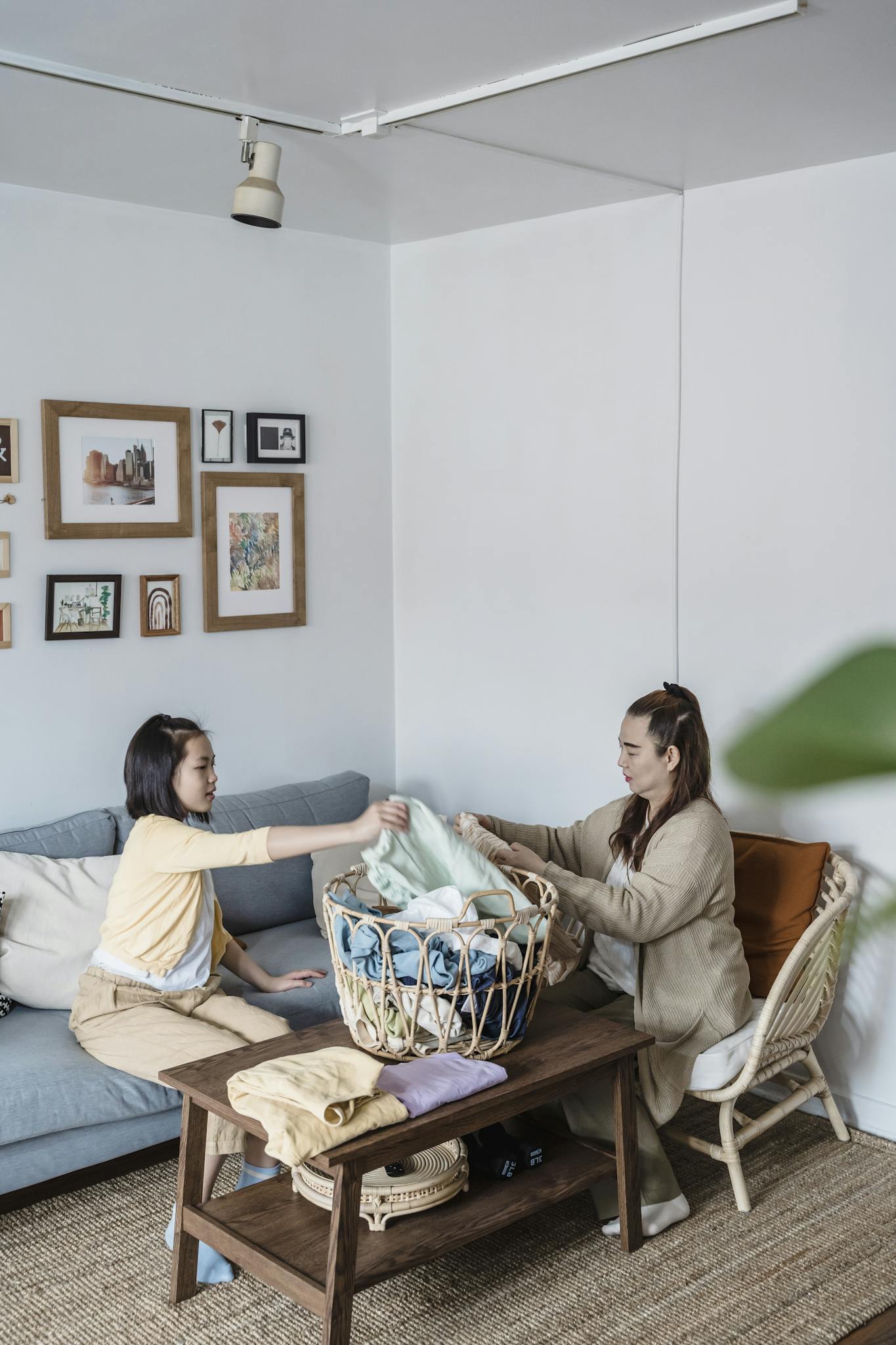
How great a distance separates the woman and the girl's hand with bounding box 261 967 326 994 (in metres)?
0.62

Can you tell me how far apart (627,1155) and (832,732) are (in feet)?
4.15

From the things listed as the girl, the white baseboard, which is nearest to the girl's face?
the girl

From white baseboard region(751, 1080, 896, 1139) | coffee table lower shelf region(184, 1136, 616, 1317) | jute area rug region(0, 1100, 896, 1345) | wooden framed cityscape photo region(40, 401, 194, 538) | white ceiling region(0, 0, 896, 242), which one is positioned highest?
white ceiling region(0, 0, 896, 242)

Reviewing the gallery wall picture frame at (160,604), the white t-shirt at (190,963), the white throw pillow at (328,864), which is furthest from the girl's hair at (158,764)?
the gallery wall picture frame at (160,604)

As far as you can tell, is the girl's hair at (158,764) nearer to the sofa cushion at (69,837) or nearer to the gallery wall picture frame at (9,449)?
the sofa cushion at (69,837)

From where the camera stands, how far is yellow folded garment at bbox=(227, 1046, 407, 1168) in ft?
6.28

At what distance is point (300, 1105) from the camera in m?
1.97

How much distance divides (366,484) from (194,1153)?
97.3 inches

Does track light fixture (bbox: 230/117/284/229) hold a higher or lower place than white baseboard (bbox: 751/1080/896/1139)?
higher

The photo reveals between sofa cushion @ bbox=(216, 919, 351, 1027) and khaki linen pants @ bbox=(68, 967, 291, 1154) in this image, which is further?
sofa cushion @ bbox=(216, 919, 351, 1027)

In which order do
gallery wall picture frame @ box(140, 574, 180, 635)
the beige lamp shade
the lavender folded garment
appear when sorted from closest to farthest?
the lavender folded garment
the beige lamp shade
gallery wall picture frame @ box(140, 574, 180, 635)

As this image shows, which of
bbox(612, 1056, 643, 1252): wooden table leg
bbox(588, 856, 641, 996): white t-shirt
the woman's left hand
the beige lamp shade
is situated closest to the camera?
bbox(612, 1056, 643, 1252): wooden table leg

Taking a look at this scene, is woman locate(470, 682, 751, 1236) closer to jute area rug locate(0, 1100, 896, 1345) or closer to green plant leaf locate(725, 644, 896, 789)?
jute area rug locate(0, 1100, 896, 1345)

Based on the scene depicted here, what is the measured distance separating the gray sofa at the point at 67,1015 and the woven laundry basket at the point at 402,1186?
58 cm
